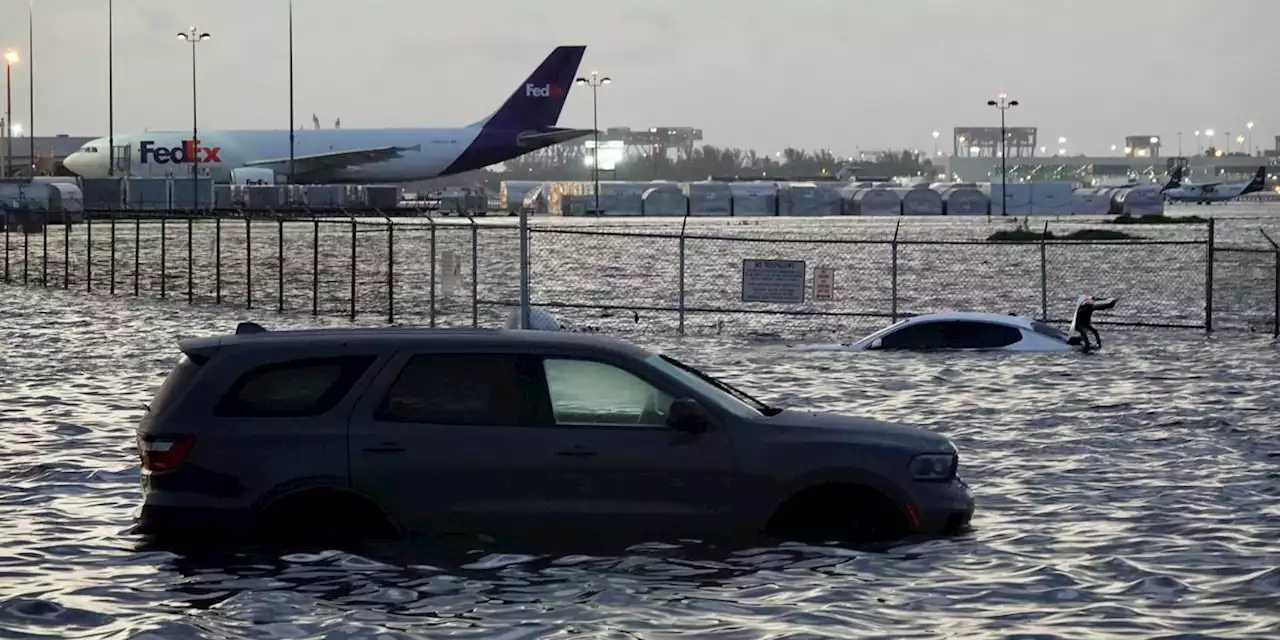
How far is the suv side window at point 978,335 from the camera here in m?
23.8

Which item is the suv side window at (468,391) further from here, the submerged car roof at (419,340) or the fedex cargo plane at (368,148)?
the fedex cargo plane at (368,148)

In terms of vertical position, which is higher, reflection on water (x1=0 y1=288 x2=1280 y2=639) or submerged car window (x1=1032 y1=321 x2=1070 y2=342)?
submerged car window (x1=1032 y1=321 x2=1070 y2=342)

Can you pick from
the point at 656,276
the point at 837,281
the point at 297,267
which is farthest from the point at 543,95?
the point at 837,281

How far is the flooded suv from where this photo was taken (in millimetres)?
10203

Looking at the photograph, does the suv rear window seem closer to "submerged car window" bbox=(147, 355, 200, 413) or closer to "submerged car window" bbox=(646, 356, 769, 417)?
Result: "submerged car window" bbox=(147, 355, 200, 413)

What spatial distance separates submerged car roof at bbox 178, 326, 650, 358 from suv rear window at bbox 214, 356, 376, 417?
16 centimetres

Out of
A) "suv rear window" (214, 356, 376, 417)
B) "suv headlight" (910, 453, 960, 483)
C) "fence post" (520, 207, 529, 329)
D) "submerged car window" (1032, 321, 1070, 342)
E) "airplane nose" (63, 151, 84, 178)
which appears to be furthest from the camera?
"airplane nose" (63, 151, 84, 178)

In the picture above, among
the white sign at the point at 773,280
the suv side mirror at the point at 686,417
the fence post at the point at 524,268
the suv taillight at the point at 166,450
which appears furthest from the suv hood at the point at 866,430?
the white sign at the point at 773,280

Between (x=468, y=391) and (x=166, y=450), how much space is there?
168 centimetres

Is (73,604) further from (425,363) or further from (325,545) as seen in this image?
(425,363)

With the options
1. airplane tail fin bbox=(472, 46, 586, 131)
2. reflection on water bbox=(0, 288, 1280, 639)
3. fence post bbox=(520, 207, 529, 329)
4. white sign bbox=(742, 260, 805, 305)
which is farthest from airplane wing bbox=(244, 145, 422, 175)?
reflection on water bbox=(0, 288, 1280, 639)

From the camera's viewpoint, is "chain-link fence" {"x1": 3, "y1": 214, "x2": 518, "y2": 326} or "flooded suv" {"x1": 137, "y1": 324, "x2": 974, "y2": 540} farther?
"chain-link fence" {"x1": 3, "y1": 214, "x2": 518, "y2": 326}

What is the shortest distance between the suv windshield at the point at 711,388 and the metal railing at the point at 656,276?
13.7 meters

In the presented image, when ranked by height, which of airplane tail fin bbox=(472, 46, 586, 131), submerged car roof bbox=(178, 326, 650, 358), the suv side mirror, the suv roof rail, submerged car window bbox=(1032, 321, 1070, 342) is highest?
airplane tail fin bbox=(472, 46, 586, 131)
